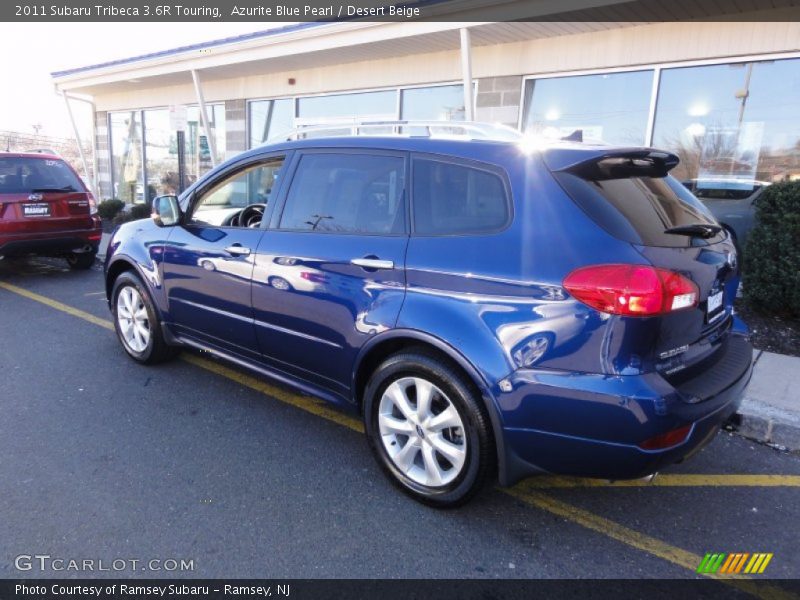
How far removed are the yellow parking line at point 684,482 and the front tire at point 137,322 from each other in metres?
2.99

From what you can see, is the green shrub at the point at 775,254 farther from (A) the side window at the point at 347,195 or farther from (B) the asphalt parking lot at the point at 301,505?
(A) the side window at the point at 347,195

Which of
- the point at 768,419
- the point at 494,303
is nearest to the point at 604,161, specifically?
the point at 494,303

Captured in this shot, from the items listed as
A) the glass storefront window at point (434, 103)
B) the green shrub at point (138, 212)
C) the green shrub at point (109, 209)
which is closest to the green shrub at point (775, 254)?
the glass storefront window at point (434, 103)

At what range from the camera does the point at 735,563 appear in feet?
7.84

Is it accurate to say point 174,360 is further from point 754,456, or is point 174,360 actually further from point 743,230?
point 743,230

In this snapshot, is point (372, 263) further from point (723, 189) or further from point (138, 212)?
point (138, 212)

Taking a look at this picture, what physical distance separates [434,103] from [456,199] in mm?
7415

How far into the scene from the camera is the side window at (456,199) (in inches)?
97.7

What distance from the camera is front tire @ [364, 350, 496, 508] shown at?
247 centimetres

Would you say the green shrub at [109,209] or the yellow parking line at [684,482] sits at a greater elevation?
the green shrub at [109,209]

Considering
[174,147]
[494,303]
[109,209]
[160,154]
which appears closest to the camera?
[494,303]

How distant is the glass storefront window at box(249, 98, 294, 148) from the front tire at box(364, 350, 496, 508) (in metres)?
9.74

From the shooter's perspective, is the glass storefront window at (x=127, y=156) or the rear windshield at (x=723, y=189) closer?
the rear windshield at (x=723, y=189)

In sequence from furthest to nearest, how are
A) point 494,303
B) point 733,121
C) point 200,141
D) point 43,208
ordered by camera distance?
point 200,141, point 43,208, point 733,121, point 494,303
